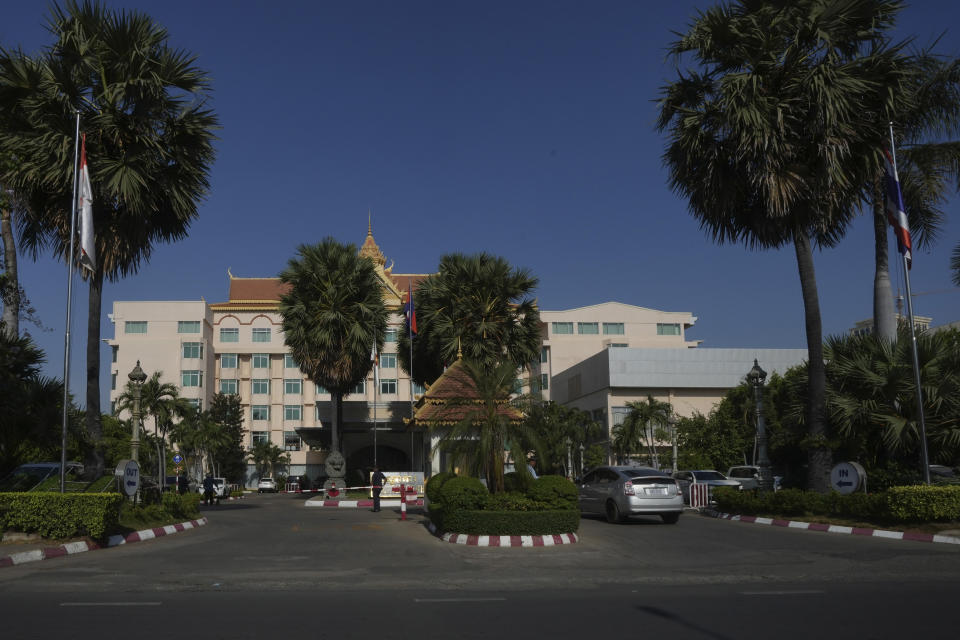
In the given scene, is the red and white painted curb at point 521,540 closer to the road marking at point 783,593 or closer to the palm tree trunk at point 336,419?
the road marking at point 783,593

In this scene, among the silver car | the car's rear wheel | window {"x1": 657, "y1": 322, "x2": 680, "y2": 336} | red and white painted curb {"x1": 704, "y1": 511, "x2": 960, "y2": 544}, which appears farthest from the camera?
window {"x1": 657, "y1": 322, "x2": 680, "y2": 336}

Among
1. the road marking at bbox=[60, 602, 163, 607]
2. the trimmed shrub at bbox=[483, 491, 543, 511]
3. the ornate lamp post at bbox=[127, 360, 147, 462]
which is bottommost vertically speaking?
the road marking at bbox=[60, 602, 163, 607]

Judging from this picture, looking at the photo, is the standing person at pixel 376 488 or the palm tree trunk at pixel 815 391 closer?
the palm tree trunk at pixel 815 391

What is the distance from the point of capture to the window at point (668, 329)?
274 ft

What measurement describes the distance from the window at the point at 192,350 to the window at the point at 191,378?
148 cm

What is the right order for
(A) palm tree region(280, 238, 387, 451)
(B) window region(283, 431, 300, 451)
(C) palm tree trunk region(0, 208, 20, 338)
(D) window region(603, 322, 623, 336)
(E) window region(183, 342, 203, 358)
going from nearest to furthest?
(C) palm tree trunk region(0, 208, 20, 338) → (A) palm tree region(280, 238, 387, 451) → (E) window region(183, 342, 203, 358) → (B) window region(283, 431, 300, 451) → (D) window region(603, 322, 623, 336)

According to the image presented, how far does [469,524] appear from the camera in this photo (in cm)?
1605

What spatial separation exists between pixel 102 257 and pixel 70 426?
5.00 m

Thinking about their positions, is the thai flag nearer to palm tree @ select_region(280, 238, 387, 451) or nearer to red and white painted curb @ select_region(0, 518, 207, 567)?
red and white painted curb @ select_region(0, 518, 207, 567)

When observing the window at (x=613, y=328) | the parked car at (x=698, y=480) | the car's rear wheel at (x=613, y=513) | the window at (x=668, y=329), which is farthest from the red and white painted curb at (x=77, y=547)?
the window at (x=668, y=329)

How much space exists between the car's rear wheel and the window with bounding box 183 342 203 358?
6123cm

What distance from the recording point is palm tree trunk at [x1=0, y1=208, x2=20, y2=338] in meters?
21.8

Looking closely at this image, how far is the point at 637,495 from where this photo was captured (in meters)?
20.0

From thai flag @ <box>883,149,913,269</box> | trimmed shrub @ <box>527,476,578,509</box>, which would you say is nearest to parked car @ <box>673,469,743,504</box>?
thai flag @ <box>883,149,913,269</box>
